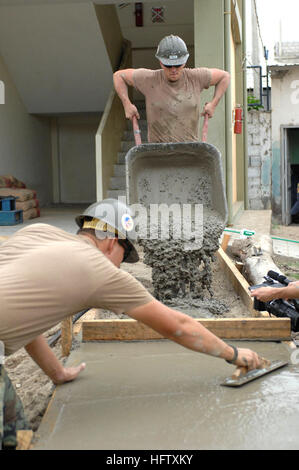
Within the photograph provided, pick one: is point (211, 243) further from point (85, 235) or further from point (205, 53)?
point (205, 53)

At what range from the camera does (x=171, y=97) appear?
4.84m

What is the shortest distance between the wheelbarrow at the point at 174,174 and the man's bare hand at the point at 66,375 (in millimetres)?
2184

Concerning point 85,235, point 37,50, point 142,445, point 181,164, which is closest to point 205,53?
point 181,164

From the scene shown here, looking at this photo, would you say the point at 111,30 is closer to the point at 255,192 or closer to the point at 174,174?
the point at 255,192

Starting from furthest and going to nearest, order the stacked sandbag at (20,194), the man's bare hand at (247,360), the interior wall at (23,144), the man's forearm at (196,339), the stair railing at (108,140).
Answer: the interior wall at (23,144) → the stacked sandbag at (20,194) → the stair railing at (108,140) → the man's bare hand at (247,360) → the man's forearm at (196,339)

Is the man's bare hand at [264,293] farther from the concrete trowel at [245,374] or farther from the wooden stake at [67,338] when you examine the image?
the wooden stake at [67,338]

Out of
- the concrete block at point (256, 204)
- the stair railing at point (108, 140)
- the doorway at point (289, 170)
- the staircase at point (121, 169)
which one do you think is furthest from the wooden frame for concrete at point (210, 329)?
the doorway at point (289, 170)

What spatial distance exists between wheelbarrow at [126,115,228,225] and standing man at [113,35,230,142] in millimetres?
261

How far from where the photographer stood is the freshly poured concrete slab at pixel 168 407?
195 centimetres

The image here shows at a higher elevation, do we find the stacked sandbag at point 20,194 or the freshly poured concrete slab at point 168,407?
the stacked sandbag at point 20,194

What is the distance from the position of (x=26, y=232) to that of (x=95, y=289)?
1.24ft

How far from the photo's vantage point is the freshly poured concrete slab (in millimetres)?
1953

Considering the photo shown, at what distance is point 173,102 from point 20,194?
14.4 ft

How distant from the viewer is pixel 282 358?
2812mm
